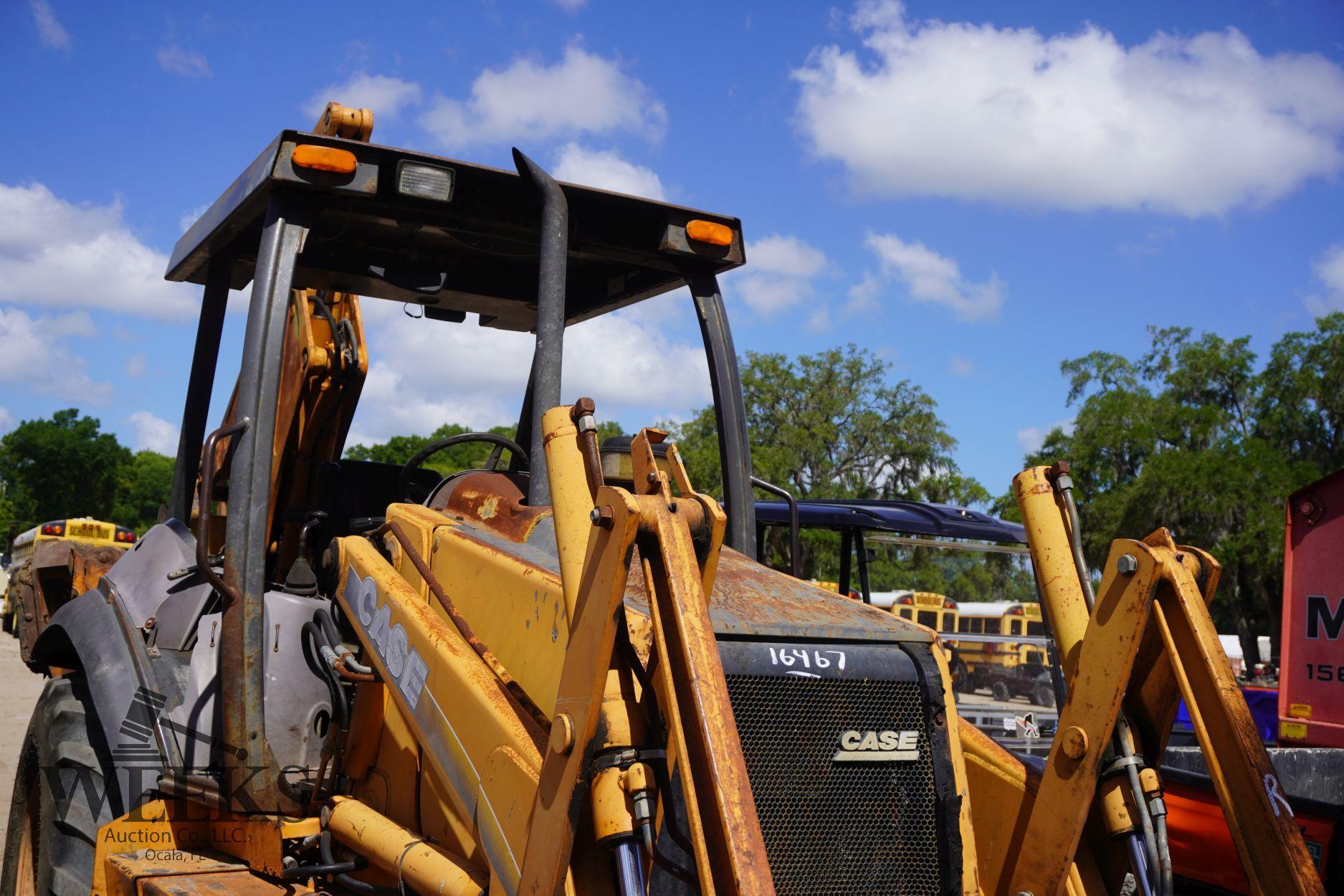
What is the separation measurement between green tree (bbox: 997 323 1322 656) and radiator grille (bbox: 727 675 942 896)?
2583 cm

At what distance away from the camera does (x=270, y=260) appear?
3453mm

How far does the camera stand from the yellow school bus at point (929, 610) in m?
20.0

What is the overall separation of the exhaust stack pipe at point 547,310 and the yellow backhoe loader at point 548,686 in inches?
0.5

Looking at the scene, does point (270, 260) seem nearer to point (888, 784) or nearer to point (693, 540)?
point (693, 540)

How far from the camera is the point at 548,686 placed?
258 centimetres

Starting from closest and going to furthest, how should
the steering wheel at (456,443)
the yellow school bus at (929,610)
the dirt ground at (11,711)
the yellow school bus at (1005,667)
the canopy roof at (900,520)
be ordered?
the steering wheel at (456,443)
the dirt ground at (11,711)
the canopy roof at (900,520)
the yellow school bus at (1005,667)
the yellow school bus at (929,610)

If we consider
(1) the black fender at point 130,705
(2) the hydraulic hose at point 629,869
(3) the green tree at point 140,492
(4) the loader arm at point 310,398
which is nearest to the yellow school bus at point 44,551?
(4) the loader arm at point 310,398

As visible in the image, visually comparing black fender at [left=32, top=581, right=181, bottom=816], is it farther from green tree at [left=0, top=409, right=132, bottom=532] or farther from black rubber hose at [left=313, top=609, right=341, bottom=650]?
green tree at [left=0, top=409, right=132, bottom=532]

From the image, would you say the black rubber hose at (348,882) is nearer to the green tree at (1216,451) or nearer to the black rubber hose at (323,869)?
the black rubber hose at (323,869)

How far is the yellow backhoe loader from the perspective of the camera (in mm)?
2205

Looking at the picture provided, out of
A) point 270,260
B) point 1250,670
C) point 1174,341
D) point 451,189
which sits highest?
point 1174,341

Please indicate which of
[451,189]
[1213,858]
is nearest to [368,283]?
[451,189]

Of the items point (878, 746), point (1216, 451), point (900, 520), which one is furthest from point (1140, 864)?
point (1216, 451)

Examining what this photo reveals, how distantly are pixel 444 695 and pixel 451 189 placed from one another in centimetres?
168
